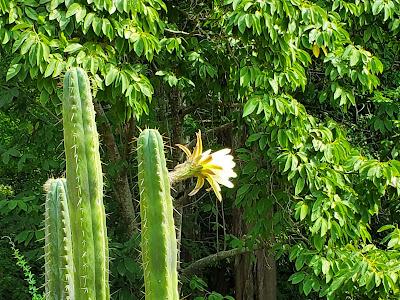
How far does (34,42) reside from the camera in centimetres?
299

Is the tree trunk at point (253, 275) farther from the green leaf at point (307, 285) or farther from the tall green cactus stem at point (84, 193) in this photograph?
the tall green cactus stem at point (84, 193)

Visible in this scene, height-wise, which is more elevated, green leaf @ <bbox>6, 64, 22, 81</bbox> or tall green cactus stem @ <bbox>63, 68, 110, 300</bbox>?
green leaf @ <bbox>6, 64, 22, 81</bbox>

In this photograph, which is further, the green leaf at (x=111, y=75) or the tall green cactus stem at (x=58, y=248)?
the green leaf at (x=111, y=75)

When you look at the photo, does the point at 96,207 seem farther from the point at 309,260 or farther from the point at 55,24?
the point at 309,260

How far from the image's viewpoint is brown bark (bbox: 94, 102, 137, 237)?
14.5 feet

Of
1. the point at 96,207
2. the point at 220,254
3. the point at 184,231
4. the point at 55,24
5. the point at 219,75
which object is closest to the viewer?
the point at 96,207

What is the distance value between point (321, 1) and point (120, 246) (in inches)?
68.8

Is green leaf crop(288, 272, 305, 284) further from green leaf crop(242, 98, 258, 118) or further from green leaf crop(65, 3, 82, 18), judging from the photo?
green leaf crop(65, 3, 82, 18)

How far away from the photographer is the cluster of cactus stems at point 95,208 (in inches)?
68.0

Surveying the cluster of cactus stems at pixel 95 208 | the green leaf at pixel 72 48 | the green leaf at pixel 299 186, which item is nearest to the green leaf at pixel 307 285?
the green leaf at pixel 299 186

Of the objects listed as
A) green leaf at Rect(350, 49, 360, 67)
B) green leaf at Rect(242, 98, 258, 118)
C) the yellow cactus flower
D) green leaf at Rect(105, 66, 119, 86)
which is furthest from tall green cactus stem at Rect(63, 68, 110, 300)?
green leaf at Rect(350, 49, 360, 67)

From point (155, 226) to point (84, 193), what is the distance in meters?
0.18

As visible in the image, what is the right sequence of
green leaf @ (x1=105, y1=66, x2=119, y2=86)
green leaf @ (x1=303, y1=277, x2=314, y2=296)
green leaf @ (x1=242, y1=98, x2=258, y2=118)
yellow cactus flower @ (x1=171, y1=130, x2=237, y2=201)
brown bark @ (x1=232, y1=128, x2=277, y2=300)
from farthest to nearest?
brown bark @ (x1=232, y1=128, x2=277, y2=300) < green leaf @ (x1=303, y1=277, x2=314, y2=296) < green leaf @ (x1=242, y1=98, x2=258, y2=118) < green leaf @ (x1=105, y1=66, x2=119, y2=86) < yellow cactus flower @ (x1=171, y1=130, x2=237, y2=201)

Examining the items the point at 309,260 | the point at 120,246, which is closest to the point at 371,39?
the point at 309,260
